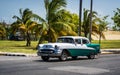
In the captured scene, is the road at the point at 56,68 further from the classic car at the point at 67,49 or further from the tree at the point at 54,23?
the tree at the point at 54,23

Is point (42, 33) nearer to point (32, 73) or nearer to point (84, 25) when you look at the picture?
point (84, 25)

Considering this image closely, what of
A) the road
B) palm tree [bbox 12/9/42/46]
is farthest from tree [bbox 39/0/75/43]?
the road

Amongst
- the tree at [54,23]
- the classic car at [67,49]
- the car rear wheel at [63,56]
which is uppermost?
the tree at [54,23]

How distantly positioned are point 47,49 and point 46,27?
14550 millimetres

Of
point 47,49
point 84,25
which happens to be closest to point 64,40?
point 47,49

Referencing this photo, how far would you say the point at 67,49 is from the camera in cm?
2366

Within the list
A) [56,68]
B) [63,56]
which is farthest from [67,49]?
[56,68]

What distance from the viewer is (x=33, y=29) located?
38.4m

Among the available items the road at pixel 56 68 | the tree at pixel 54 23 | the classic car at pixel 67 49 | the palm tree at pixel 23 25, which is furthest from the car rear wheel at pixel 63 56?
the palm tree at pixel 23 25

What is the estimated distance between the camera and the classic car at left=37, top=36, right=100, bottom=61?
22859mm

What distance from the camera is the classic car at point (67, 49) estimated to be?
22859mm

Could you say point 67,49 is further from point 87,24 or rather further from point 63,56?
point 87,24

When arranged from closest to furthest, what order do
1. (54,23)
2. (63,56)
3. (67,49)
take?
(63,56), (67,49), (54,23)

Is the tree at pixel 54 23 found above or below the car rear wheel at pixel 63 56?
above
